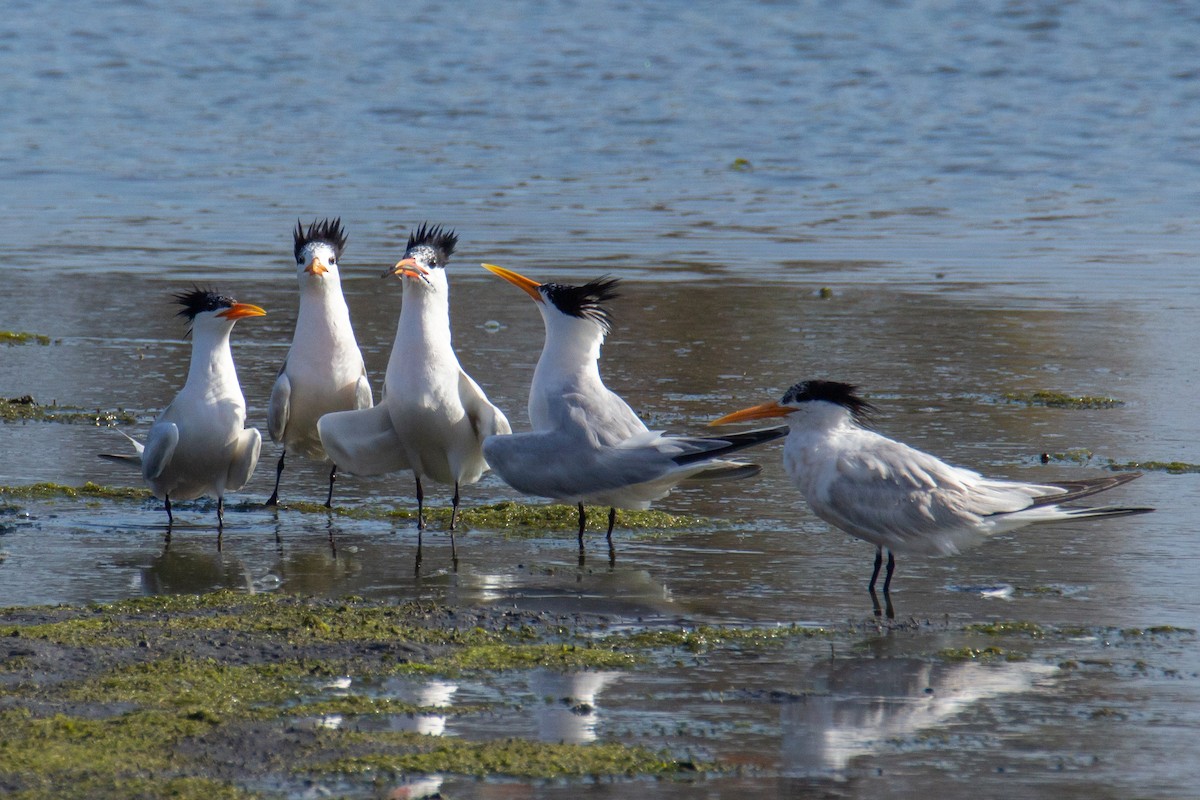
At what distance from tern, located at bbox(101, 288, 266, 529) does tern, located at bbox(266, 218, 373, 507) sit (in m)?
0.47

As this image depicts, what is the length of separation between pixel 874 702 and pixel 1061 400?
16.1 ft

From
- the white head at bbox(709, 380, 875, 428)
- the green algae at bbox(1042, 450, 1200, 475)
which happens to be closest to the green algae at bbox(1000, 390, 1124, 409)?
the green algae at bbox(1042, 450, 1200, 475)

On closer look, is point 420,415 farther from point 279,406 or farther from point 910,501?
point 910,501

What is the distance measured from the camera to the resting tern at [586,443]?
664 centimetres

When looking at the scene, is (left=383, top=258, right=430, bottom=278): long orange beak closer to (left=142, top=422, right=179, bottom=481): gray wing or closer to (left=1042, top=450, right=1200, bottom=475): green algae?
(left=142, top=422, right=179, bottom=481): gray wing

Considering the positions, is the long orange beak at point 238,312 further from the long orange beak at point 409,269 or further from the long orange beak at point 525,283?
the long orange beak at point 525,283

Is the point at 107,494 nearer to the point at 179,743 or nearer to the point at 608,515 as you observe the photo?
the point at 608,515

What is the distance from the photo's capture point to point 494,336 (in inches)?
437

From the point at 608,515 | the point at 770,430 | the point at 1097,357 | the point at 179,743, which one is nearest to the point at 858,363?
the point at 1097,357

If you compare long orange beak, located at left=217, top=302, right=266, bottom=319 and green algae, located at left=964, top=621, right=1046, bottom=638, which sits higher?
long orange beak, located at left=217, top=302, right=266, bottom=319

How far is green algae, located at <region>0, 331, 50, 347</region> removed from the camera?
10.9m

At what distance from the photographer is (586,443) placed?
675cm

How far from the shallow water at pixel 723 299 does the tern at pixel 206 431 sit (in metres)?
0.19

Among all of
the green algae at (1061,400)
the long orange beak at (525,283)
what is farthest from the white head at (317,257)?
the green algae at (1061,400)
